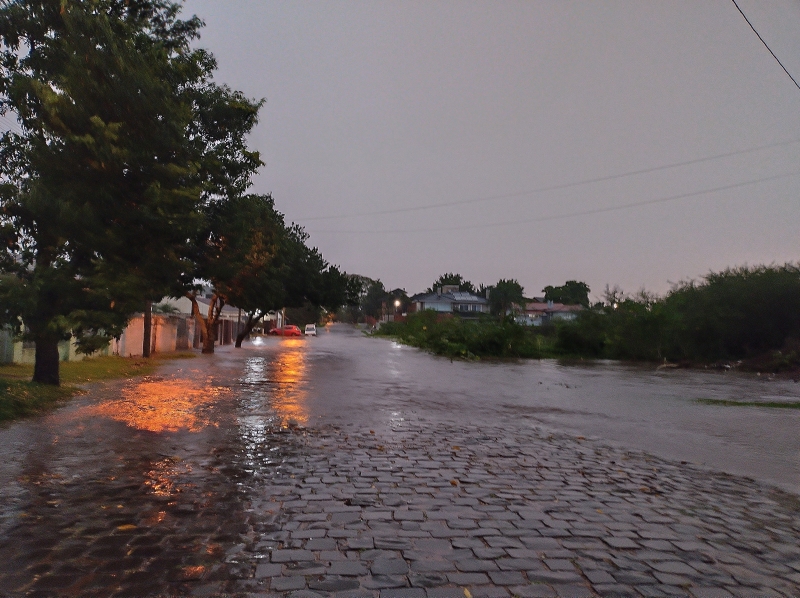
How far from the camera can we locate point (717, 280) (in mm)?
34375

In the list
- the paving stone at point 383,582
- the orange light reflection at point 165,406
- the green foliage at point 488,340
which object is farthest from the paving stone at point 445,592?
the green foliage at point 488,340

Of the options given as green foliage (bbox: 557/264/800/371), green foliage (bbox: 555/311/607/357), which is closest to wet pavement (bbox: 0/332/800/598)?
green foliage (bbox: 557/264/800/371)

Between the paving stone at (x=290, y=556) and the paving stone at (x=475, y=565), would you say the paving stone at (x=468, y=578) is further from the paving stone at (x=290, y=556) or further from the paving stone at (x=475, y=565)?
the paving stone at (x=290, y=556)

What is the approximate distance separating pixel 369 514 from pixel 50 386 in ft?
33.9

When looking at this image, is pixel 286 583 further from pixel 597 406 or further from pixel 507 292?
pixel 507 292

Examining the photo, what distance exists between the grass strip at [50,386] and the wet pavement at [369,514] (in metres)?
0.81

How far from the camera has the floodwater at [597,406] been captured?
9500mm

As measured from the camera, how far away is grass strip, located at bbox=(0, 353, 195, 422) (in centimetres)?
1095

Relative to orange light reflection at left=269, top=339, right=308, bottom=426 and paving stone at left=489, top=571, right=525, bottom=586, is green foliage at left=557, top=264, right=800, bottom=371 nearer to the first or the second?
orange light reflection at left=269, top=339, right=308, bottom=426

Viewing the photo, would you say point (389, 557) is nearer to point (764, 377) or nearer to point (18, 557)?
point (18, 557)

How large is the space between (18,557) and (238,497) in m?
2.00

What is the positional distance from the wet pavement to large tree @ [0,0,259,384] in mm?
2319

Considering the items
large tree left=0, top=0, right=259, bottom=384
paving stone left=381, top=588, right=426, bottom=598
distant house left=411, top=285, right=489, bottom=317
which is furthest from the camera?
distant house left=411, top=285, right=489, bottom=317

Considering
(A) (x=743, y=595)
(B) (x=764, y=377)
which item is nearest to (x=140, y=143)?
(A) (x=743, y=595)
